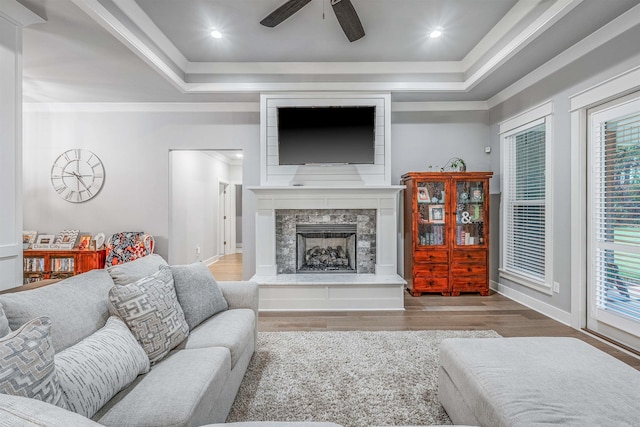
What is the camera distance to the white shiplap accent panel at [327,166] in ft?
14.0

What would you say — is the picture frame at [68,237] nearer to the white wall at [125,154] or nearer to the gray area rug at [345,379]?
the white wall at [125,154]

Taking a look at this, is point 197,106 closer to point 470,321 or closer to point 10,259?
point 10,259

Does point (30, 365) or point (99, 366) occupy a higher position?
point (30, 365)

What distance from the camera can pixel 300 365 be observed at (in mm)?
2494

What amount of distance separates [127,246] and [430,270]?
4168mm

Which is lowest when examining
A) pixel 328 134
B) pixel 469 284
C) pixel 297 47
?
pixel 469 284

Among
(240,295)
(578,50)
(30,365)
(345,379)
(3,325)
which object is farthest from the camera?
(578,50)

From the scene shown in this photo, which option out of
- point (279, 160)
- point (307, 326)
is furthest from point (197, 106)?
point (307, 326)

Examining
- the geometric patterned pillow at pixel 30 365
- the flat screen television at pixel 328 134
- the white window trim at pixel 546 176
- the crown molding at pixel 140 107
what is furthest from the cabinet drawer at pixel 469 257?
the geometric patterned pillow at pixel 30 365

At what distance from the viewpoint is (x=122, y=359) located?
138 cm

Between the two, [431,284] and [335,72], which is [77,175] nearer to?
[335,72]

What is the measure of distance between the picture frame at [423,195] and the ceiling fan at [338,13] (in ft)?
7.48

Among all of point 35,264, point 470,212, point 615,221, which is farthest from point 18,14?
point 615,221

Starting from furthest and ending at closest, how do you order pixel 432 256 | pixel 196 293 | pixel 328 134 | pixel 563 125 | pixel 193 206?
pixel 193 206
pixel 432 256
pixel 328 134
pixel 563 125
pixel 196 293
